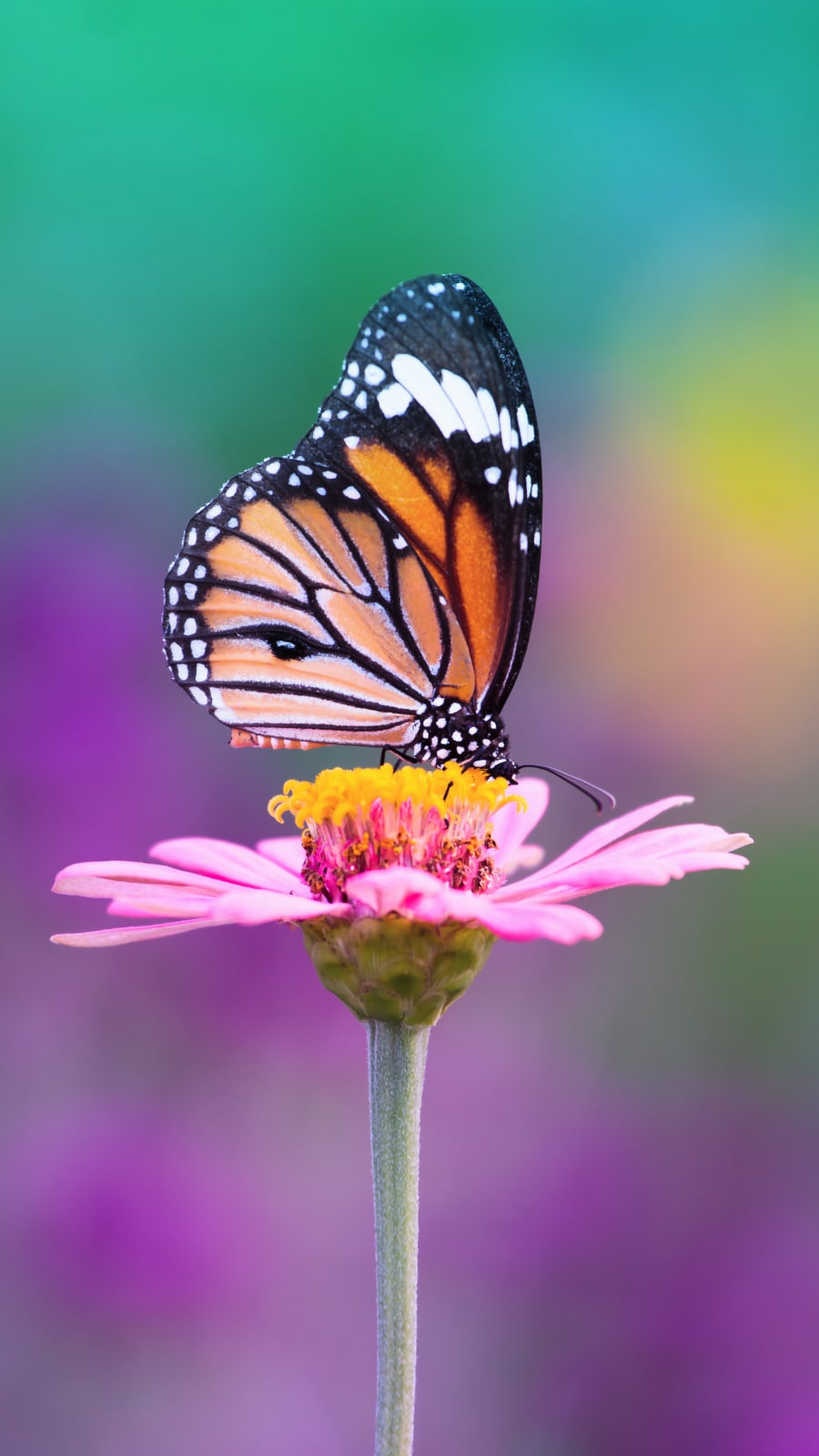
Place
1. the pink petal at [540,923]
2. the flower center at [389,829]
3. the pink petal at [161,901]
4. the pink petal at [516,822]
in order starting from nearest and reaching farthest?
Answer: the pink petal at [540,923], the pink petal at [161,901], the flower center at [389,829], the pink petal at [516,822]

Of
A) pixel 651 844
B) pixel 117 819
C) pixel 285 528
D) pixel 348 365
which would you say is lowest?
pixel 651 844

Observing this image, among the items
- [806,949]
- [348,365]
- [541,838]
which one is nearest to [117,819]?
Answer: [541,838]

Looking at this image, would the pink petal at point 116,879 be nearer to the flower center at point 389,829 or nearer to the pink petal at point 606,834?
the flower center at point 389,829

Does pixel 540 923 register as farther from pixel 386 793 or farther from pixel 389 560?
pixel 389 560

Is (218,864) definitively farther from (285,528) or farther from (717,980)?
(717,980)

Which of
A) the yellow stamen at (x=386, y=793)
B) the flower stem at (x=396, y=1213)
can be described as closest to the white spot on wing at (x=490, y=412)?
the yellow stamen at (x=386, y=793)

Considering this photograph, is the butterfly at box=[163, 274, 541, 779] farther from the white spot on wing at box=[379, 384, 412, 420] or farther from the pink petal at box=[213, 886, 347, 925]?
the pink petal at box=[213, 886, 347, 925]
